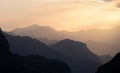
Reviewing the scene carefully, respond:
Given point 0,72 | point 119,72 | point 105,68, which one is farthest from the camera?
point 0,72

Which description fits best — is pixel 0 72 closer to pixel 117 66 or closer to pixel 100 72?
pixel 100 72

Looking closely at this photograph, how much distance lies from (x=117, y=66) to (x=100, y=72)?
20.3 metres

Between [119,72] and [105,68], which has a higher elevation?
[119,72]

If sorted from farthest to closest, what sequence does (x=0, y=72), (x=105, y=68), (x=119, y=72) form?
(x=0, y=72) < (x=105, y=68) < (x=119, y=72)

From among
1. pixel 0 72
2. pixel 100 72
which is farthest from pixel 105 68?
pixel 0 72

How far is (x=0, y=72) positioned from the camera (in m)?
198

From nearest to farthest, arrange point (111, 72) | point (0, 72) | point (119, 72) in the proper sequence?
point (119, 72) < point (111, 72) < point (0, 72)

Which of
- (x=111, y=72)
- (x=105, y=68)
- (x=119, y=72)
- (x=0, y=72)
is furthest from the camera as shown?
(x=0, y=72)

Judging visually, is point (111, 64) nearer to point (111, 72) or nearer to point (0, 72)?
point (111, 72)

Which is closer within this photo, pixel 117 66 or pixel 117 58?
pixel 117 66

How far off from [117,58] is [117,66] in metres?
8.17

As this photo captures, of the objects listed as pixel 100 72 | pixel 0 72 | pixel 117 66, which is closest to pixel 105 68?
pixel 100 72

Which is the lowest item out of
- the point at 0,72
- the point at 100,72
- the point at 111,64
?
the point at 0,72

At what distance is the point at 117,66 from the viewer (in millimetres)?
118500
